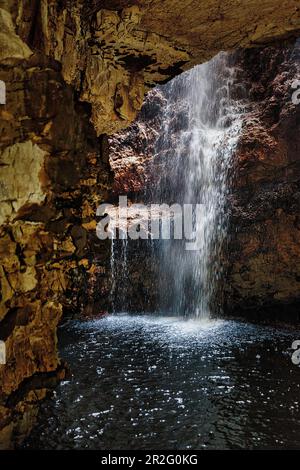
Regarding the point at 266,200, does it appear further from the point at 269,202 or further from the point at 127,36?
the point at 127,36

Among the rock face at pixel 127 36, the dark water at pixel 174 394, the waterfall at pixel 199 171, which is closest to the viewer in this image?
the dark water at pixel 174 394

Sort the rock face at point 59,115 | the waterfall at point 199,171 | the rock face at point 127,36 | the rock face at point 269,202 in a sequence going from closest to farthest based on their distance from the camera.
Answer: the rock face at point 59,115 → the rock face at point 127,36 → the rock face at point 269,202 → the waterfall at point 199,171

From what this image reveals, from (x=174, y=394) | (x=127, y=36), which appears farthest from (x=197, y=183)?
(x=174, y=394)

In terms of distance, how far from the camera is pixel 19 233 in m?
4.93

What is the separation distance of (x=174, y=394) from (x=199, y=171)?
10614mm

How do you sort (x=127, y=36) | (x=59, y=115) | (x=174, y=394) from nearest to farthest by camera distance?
(x=59, y=115) < (x=174, y=394) < (x=127, y=36)

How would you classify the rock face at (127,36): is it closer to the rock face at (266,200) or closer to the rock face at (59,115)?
the rock face at (59,115)

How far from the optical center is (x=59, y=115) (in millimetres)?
5223

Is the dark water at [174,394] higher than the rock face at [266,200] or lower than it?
lower

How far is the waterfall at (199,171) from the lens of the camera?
13.9 metres

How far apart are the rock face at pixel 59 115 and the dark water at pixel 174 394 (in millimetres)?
767

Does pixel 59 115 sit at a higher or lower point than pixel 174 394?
higher

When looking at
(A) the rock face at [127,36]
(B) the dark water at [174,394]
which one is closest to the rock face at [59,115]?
(A) the rock face at [127,36]
